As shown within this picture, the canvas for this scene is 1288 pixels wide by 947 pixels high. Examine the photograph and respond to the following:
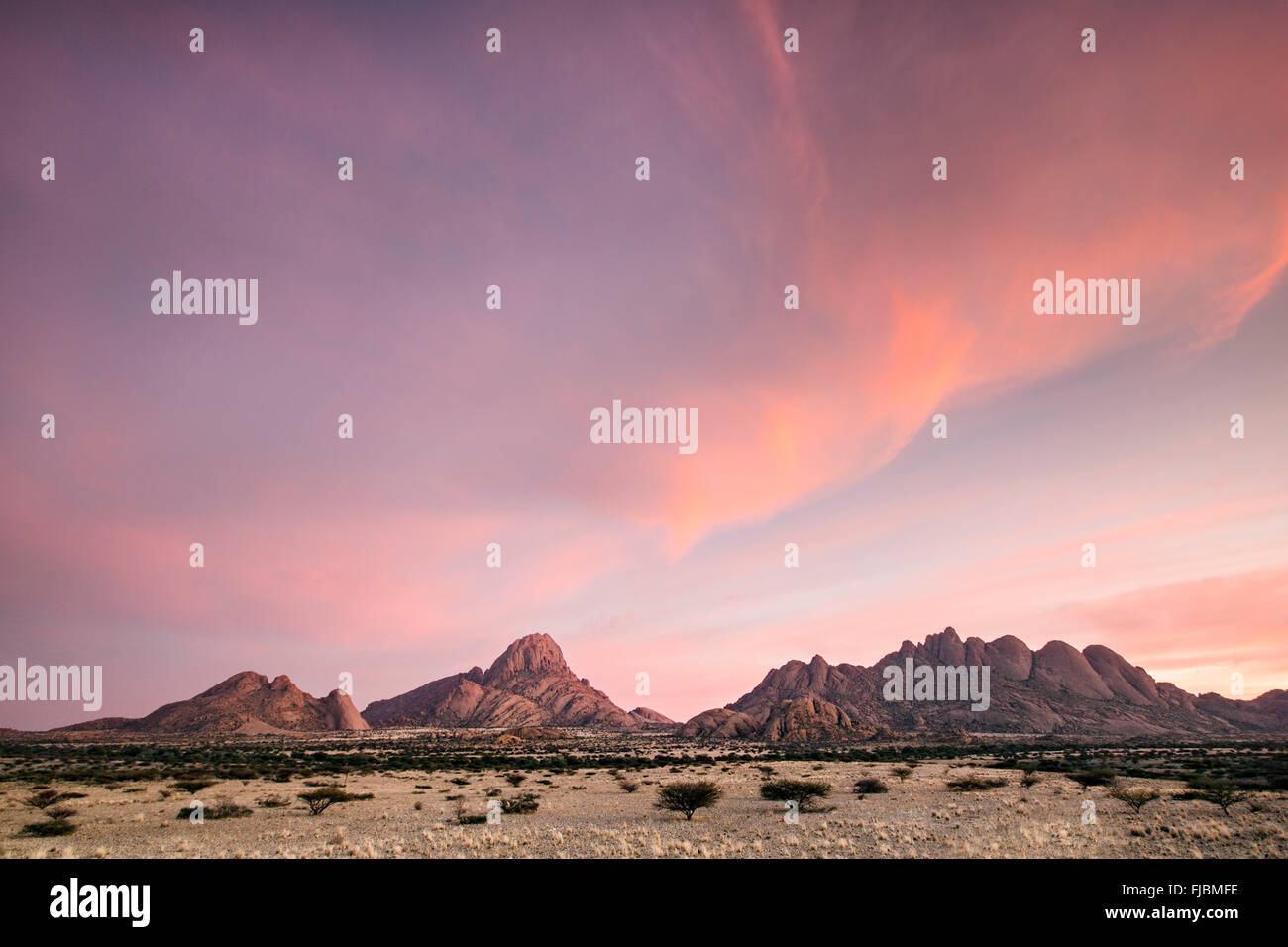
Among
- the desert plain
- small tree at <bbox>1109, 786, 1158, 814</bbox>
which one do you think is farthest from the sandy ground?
small tree at <bbox>1109, 786, 1158, 814</bbox>

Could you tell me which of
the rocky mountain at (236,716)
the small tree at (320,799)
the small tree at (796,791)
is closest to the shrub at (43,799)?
the small tree at (320,799)

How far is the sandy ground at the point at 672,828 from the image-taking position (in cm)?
1969

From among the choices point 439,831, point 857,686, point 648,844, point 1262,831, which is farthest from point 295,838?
point 857,686

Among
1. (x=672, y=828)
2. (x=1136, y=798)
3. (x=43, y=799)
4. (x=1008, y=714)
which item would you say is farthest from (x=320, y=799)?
(x=1008, y=714)

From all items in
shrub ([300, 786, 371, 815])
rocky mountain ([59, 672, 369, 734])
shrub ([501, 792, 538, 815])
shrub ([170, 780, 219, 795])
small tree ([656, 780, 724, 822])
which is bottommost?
rocky mountain ([59, 672, 369, 734])

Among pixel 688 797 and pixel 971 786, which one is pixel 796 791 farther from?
pixel 971 786

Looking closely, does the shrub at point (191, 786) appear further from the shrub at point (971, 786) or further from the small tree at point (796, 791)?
the shrub at point (971, 786)

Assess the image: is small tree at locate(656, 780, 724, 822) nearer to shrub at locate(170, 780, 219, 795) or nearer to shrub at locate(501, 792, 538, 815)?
shrub at locate(501, 792, 538, 815)

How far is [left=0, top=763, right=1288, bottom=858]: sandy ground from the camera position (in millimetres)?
19688

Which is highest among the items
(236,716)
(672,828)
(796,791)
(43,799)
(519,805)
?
(672,828)

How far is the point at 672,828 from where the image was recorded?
24297mm

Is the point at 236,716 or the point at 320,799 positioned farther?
the point at 236,716

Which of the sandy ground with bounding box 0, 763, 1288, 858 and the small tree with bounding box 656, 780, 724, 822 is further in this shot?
the small tree with bounding box 656, 780, 724, 822

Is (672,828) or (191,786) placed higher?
(672,828)
